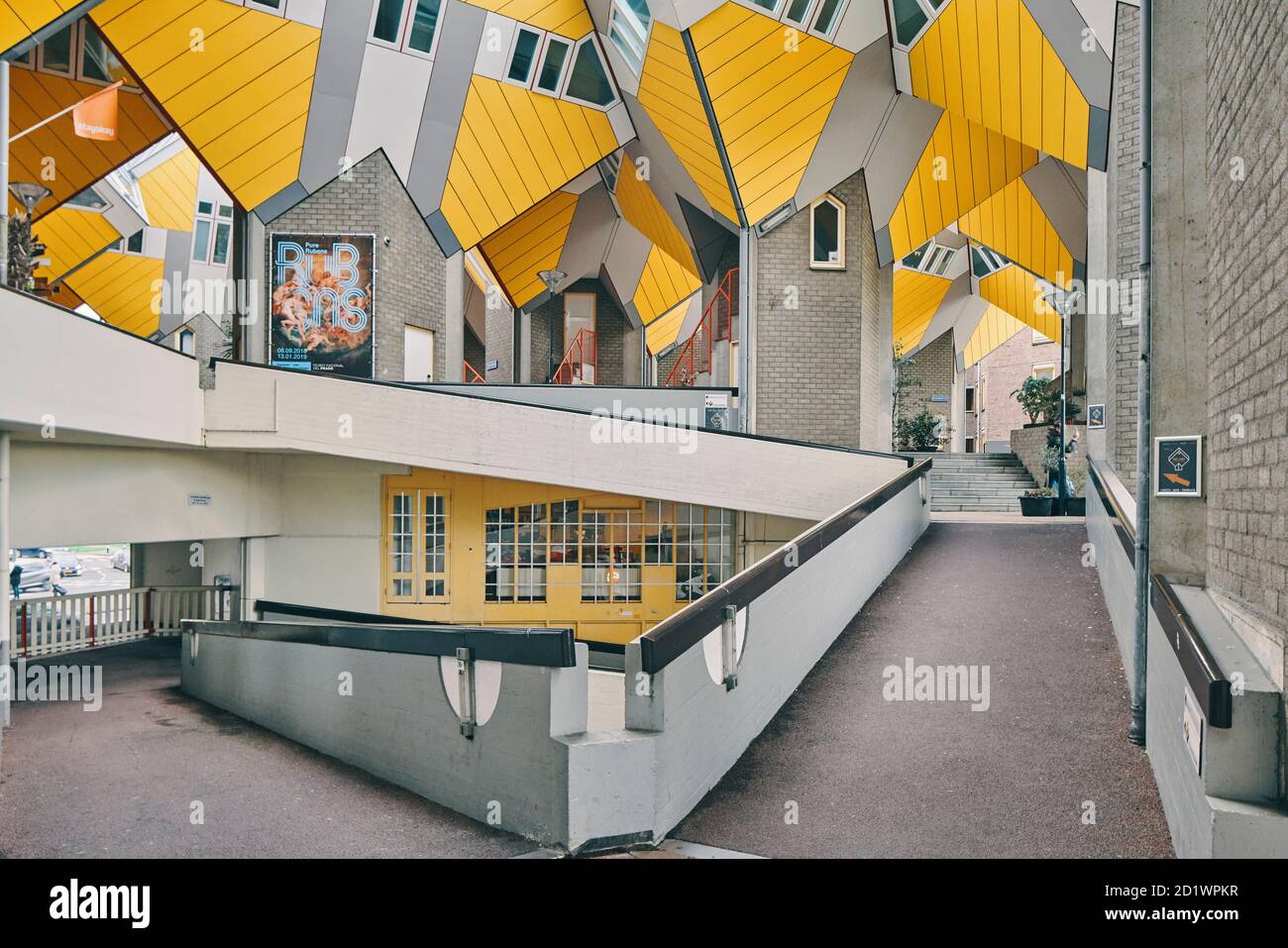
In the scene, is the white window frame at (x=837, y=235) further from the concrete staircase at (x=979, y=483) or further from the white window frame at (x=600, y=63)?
the white window frame at (x=600, y=63)

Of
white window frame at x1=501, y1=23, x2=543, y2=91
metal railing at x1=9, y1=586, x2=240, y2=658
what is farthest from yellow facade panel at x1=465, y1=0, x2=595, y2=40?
metal railing at x1=9, y1=586, x2=240, y2=658

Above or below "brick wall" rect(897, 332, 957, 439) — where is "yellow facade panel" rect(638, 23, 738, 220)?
above

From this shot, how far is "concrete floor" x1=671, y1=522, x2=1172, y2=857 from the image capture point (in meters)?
4.68

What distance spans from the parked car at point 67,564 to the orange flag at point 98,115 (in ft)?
72.3

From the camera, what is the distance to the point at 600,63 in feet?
58.9

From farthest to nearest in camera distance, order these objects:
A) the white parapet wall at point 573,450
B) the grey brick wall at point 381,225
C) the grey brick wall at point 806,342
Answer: the grey brick wall at point 806,342
the grey brick wall at point 381,225
the white parapet wall at point 573,450

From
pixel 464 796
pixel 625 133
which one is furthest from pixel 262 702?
pixel 625 133

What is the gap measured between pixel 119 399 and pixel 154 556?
21.8ft

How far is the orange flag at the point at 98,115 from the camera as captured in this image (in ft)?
39.8

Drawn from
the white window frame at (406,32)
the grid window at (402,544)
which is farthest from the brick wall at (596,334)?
the grid window at (402,544)

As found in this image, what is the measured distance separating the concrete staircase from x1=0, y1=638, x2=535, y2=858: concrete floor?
526 inches

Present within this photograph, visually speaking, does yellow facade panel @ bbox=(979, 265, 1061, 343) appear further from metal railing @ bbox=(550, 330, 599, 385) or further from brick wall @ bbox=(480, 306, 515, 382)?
brick wall @ bbox=(480, 306, 515, 382)

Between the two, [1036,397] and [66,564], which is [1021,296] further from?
[66,564]

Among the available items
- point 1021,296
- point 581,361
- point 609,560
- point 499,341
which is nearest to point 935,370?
point 1021,296
